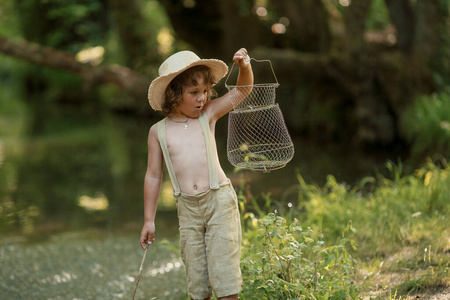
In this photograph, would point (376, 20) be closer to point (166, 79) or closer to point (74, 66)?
point (74, 66)

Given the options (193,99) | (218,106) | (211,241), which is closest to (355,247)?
(211,241)

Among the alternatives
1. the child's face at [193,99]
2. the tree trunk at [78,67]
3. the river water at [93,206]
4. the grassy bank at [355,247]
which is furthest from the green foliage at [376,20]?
the child's face at [193,99]

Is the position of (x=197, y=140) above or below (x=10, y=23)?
above

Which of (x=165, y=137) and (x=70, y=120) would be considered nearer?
(x=165, y=137)

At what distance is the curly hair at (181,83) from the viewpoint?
308cm

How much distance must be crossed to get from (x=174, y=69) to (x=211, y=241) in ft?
2.89

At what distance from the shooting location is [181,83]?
3.08 metres

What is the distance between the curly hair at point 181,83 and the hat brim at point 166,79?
0.10 ft

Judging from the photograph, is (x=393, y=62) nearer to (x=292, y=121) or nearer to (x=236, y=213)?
(x=292, y=121)

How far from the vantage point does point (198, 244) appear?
308 centimetres

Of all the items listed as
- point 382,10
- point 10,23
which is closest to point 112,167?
Result: point 382,10

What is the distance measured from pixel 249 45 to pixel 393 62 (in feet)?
14.3

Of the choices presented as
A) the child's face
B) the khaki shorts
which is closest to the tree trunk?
the child's face

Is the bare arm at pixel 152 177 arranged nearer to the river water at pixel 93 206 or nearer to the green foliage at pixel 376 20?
the river water at pixel 93 206
